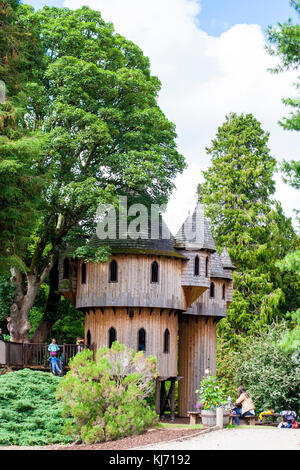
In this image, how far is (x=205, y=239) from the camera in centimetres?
3484

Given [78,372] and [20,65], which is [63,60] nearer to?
[20,65]

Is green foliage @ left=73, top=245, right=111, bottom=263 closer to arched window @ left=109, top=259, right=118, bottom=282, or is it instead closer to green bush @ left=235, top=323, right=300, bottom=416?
arched window @ left=109, top=259, right=118, bottom=282

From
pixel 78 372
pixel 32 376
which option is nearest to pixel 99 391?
pixel 78 372

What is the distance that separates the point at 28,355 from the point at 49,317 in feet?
22.9

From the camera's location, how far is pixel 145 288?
32969 millimetres

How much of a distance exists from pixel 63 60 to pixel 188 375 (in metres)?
16.7

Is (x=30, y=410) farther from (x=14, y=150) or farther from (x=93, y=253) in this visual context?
(x=93, y=253)

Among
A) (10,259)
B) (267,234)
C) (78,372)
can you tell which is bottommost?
(78,372)

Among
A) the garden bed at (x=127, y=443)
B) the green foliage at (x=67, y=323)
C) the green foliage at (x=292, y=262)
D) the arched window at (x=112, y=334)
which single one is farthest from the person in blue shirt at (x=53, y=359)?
the green foliage at (x=292, y=262)

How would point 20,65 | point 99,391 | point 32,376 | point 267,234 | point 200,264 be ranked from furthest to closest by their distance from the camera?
point 267,234
point 200,264
point 20,65
point 32,376
point 99,391

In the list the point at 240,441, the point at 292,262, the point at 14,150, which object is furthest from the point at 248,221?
the point at 292,262

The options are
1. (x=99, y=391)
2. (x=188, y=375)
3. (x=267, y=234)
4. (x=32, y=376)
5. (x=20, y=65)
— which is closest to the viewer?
(x=99, y=391)

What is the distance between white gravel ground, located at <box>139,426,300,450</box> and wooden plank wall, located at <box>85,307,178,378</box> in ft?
33.8

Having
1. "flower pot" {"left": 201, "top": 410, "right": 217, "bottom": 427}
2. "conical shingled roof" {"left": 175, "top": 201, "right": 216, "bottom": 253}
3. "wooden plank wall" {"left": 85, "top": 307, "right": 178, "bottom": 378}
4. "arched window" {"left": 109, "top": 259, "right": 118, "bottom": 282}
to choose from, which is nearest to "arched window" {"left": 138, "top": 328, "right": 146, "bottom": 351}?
"wooden plank wall" {"left": 85, "top": 307, "right": 178, "bottom": 378}
